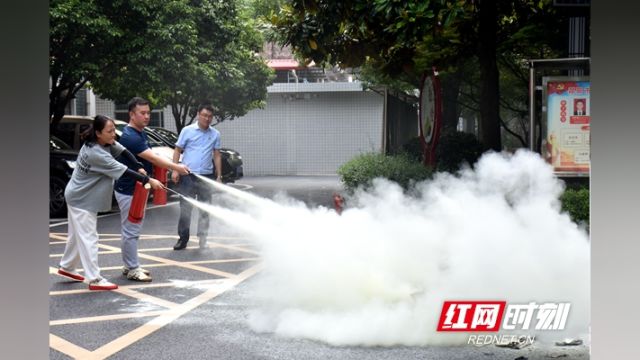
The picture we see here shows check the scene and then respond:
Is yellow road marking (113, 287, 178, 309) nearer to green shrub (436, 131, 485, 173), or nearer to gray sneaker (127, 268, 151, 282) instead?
gray sneaker (127, 268, 151, 282)

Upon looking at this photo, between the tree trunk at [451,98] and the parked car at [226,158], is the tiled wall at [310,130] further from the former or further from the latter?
the tree trunk at [451,98]

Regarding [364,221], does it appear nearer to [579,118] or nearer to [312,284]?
[312,284]

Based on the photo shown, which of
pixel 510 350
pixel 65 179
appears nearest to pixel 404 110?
pixel 510 350

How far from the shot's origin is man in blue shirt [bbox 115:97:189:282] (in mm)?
5074

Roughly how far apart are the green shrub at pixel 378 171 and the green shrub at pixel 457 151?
0.53 metres

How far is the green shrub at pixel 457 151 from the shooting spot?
5738 mm

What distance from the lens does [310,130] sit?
5691mm

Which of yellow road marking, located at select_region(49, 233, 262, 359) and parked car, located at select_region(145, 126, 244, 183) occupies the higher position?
parked car, located at select_region(145, 126, 244, 183)

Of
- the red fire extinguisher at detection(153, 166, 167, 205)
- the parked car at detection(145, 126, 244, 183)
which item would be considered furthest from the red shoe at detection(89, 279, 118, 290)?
the parked car at detection(145, 126, 244, 183)

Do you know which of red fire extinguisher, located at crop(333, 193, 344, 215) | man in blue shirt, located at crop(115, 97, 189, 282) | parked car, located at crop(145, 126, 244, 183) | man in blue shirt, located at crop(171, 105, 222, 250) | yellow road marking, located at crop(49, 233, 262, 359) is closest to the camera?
yellow road marking, located at crop(49, 233, 262, 359)

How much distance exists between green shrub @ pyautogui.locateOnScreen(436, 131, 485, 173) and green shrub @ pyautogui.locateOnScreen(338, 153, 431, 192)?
532 millimetres

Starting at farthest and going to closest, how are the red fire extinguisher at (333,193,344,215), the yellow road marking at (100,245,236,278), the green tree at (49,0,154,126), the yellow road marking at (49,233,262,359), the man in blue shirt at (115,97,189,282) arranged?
the green tree at (49,0,154,126) < the yellow road marking at (100,245,236,278) < the man in blue shirt at (115,97,189,282) < the red fire extinguisher at (333,193,344,215) < the yellow road marking at (49,233,262,359)

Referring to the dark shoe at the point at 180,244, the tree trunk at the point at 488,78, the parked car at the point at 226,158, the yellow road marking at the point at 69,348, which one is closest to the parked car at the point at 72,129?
the parked car at the point at 226,158
